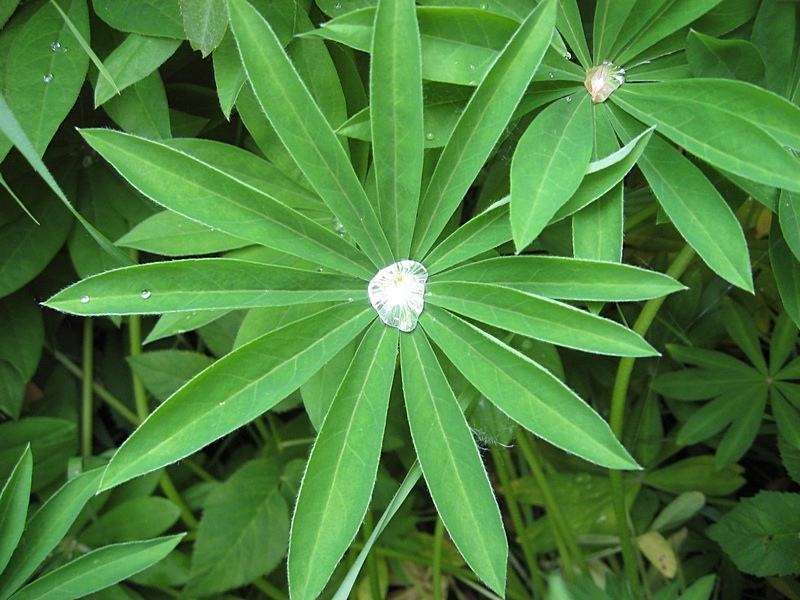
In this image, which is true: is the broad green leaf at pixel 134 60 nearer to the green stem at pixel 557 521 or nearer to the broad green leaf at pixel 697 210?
the broad green leaf at pixel 697 210

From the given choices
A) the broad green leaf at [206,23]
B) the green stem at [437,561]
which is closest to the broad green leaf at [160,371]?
the green stem at [437,561]

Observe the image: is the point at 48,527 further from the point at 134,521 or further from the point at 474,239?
the point at 474,239

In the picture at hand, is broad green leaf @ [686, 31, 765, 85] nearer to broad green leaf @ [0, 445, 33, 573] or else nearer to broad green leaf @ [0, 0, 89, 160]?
broad green leaf @ [0, 0, 89, 160]

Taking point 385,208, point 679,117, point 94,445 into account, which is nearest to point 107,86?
point 385,208

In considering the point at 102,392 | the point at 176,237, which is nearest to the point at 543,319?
the point at 176,237

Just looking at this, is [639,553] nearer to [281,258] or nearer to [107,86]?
[281,258]

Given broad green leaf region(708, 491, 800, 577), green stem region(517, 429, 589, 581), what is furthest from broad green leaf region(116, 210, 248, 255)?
broad green leaf region(708, 491, 800, 577)
